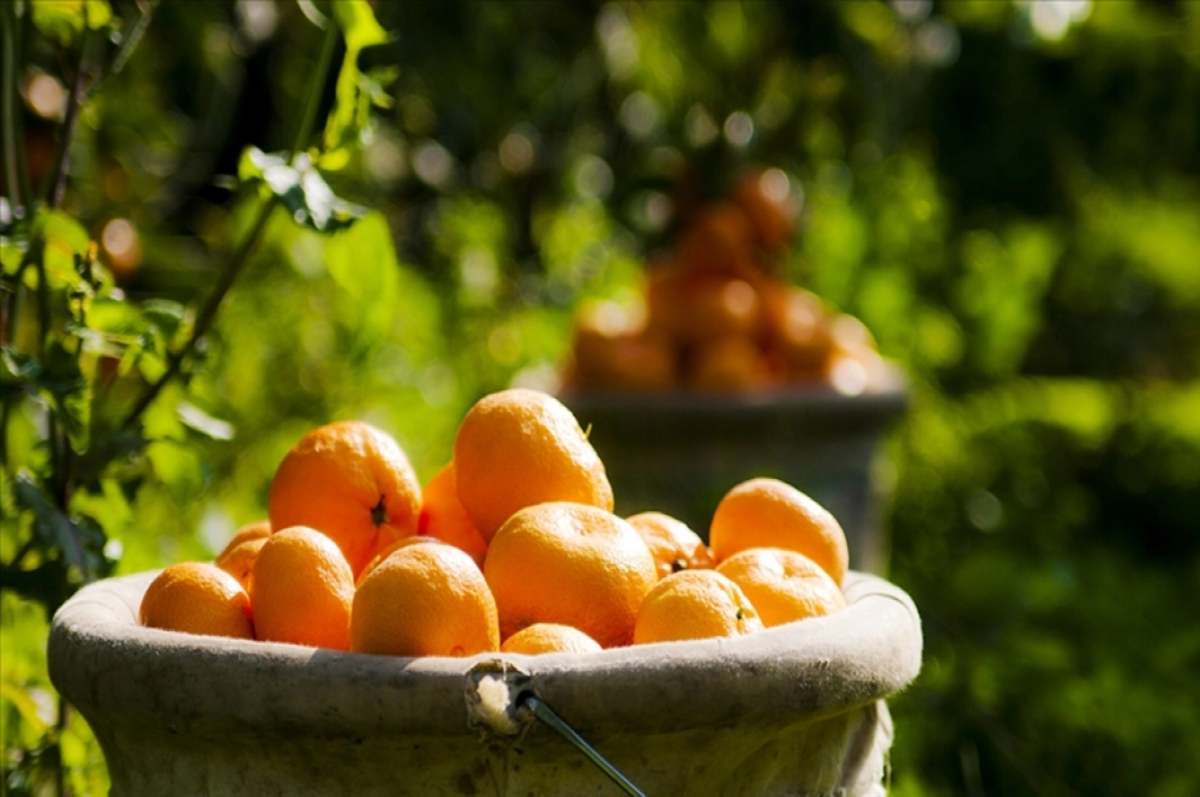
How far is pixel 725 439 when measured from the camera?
10.9 ft

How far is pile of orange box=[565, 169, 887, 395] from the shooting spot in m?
3.48

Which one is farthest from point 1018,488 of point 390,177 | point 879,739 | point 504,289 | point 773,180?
point 879,739

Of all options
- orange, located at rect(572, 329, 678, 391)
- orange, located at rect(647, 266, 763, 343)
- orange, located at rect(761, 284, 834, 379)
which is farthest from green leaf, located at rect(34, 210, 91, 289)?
orange, located at rect(761, 284, 834, 379)

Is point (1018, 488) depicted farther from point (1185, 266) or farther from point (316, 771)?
point (316, 771)

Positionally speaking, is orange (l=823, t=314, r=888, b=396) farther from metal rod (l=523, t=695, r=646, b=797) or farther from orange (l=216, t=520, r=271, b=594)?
metal rod (l=523, t=695, r=646, b=797)

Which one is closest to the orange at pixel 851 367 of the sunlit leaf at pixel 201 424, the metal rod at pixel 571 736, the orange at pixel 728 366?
the orange at pixel 728 366

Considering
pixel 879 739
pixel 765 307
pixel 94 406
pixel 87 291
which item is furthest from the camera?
pixel 765 307

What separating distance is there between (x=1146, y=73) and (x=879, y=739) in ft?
18.0

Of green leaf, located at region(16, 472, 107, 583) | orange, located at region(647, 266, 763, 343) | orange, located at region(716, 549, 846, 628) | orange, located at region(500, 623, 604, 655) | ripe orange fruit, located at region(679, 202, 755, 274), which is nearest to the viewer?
orange, located at region(500, 623, 604, 655)

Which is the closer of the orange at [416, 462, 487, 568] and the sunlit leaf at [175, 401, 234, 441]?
the orange at [416, 462, 487, 568]

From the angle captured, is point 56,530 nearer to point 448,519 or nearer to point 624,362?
point 448,519

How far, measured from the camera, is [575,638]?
114cm

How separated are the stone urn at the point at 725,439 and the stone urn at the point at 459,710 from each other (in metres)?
2.12

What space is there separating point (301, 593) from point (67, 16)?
34.4 inches
